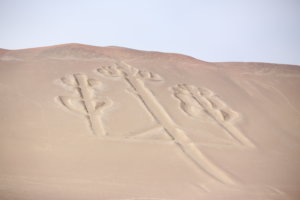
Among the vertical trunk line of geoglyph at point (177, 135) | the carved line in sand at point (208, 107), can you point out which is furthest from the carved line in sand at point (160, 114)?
the carved line in sand at point (208, 107)

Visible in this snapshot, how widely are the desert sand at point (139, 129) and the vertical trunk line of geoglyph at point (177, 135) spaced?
0.07 ft

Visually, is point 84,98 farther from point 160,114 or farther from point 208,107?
point 208,107

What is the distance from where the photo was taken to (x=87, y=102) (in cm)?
551

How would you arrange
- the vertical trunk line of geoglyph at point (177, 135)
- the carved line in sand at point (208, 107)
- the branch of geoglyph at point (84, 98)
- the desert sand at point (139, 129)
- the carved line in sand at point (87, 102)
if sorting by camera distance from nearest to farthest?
the desert sand at point (139, 129)
the vertical trunk line of geoglyph at point (177, 135)
the carved line in sand at point (87, 102)
the branch of geoglyph at point (84, 98)
the carved line in sand at point (208, 107)

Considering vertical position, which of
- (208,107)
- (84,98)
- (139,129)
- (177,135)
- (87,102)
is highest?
(84,98)

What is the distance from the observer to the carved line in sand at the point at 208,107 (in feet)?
17.7

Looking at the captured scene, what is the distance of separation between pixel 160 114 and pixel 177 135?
2.51ft

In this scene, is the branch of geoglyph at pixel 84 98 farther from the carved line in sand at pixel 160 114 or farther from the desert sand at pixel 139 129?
the carved line in sand at pixel 160 114

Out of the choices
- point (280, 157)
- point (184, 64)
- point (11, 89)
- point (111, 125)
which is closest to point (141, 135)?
point (111, 125)

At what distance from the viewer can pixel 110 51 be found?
28.9ft

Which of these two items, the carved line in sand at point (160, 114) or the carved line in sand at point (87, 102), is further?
the carved line in sand at point (87, 102)

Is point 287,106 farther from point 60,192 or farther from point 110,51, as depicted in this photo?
point 60,192

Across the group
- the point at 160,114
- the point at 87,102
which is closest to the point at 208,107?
the point at 160,114

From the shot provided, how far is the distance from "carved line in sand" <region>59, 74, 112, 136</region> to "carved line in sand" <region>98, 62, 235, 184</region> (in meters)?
0.75
